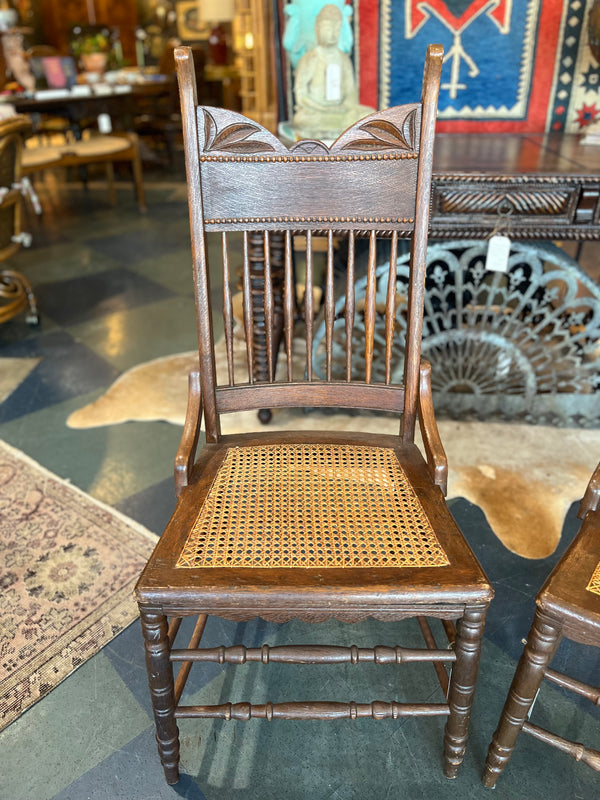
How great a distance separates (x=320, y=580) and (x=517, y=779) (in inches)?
26.2

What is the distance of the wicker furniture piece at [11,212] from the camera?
2.81 metres

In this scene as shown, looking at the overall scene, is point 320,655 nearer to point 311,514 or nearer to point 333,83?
point 311,514

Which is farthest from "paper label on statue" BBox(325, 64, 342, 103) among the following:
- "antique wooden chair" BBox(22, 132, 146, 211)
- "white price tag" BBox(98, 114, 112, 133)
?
"white price tag" BBox(98, 114, 112, 133)

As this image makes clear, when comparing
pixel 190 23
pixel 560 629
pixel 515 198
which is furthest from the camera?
pixel 190 23

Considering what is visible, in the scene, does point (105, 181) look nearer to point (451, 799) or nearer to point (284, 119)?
point (284, 119)

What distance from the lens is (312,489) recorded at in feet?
4.13

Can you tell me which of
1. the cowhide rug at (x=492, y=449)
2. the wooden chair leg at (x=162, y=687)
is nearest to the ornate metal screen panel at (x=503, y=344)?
the cowhide rug at (x=492, y=449)

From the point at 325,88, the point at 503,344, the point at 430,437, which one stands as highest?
the point at 325,88

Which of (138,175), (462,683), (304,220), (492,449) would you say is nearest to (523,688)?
(462,683)

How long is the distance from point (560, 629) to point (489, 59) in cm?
244

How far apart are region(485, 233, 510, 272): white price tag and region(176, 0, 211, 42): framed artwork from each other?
10.0 meters

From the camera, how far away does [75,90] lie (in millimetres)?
5652

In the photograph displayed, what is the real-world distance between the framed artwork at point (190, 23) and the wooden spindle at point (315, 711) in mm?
11219

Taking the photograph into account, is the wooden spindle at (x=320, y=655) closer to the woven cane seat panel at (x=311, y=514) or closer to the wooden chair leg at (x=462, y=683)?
the wooden chair leg at (x=462, y=683)
